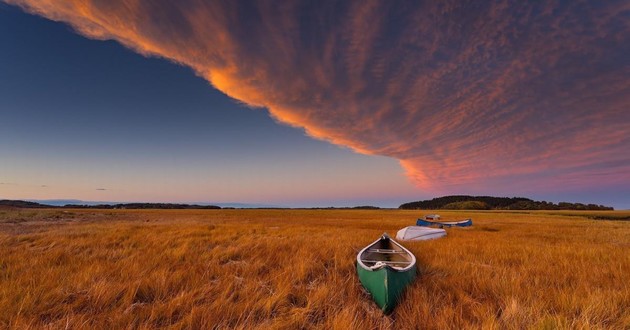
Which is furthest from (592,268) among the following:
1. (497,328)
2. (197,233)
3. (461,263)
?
(197,233)

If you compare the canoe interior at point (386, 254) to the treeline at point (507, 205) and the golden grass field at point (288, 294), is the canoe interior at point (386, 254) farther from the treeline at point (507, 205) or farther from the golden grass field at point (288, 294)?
the treeline at point (507, 205)

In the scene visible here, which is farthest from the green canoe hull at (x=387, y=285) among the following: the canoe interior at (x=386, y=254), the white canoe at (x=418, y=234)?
the white canoe at (x=418, y=234)

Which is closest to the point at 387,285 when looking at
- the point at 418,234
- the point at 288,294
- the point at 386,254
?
the point at 288,294

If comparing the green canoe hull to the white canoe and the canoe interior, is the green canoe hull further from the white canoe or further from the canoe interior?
the white canoe

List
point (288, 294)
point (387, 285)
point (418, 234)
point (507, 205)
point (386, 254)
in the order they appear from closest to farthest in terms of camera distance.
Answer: point (387, 285) → point (288, 294) → point (386, 254) → point (418, 234) → point (507, 205)

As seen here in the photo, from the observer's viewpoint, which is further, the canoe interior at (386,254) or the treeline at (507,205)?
the treeline at (507,205)

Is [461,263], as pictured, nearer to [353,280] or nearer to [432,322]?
[353,280]

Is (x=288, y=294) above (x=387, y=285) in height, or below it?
below

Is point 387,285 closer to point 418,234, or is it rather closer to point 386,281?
point 386,281

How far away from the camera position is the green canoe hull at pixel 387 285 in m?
5.62

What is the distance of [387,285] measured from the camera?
220 inches

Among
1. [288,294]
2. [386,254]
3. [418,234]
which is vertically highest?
[418,234]

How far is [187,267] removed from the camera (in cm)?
827

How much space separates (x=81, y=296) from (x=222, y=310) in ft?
Result: 9.99
